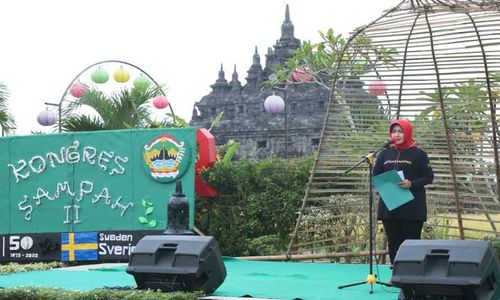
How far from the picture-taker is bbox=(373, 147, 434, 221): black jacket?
6598 millimetres

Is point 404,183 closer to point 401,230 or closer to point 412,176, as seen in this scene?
point 412,176

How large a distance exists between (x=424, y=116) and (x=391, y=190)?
310cm

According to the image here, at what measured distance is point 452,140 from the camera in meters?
9.05

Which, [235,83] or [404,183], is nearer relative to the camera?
[404,183]

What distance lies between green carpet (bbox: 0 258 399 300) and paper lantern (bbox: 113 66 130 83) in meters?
11.5

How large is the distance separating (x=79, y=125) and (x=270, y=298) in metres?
7.89

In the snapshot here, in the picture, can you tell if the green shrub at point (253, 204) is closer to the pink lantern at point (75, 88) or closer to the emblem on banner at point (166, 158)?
the emblem on banner at point (166, 158)

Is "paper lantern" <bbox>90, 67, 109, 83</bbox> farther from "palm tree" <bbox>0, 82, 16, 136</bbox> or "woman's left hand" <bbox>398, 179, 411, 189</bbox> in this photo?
"woman's left hand" <bbox>398, 179, 411, 189</bbox>

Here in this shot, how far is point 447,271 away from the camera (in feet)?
17.4

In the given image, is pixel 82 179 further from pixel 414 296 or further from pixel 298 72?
pixel 298 72

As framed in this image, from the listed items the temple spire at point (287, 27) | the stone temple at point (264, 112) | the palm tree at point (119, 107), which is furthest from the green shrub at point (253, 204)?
the temple spire at point (287, 27)

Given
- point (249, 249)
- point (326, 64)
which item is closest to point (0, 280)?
point (249, 249)

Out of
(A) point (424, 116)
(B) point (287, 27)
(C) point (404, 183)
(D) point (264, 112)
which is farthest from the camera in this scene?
(B) point (287, 27)

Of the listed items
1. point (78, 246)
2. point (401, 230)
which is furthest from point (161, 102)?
point (401, 230)
